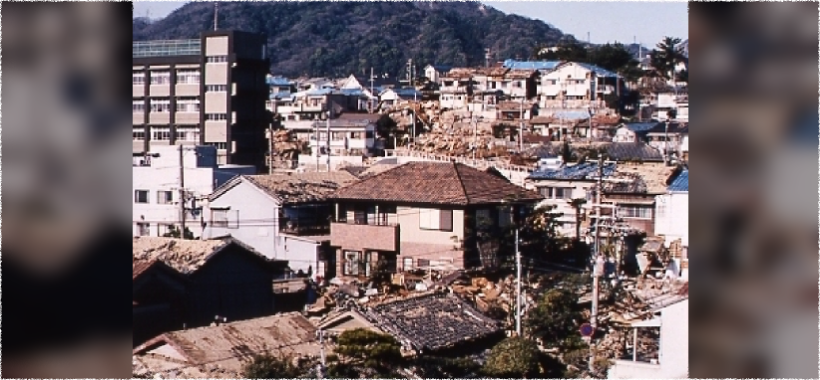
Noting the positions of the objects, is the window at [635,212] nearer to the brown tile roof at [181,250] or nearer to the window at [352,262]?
the window at [352,262]

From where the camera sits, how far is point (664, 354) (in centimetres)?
179

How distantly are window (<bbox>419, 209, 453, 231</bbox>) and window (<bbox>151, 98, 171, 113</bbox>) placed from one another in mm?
1170

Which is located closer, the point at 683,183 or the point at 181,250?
the point at 683,183

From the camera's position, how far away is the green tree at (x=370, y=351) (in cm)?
265

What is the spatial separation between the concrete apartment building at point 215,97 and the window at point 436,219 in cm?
88

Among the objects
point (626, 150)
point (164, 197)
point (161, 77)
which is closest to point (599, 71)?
point (626, 150)

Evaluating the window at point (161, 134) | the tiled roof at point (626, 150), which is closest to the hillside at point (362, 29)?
the window at point (161, 134)

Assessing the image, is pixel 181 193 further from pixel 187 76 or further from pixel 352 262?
pixel 352 262

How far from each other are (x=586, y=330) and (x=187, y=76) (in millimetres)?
1853
